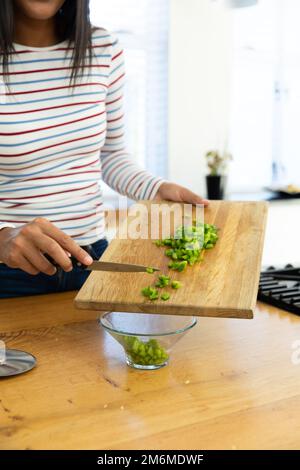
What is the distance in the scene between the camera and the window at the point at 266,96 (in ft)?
13.1

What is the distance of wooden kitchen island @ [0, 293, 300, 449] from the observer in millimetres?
887

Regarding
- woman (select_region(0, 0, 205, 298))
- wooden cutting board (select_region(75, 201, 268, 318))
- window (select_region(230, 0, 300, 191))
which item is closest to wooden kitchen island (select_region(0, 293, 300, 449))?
wooden cutting board (select_region(75, 201, 268, 318))

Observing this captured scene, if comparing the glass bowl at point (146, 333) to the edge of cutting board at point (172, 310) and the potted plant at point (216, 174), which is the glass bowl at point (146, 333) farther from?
the potted plant at point (216, 174)

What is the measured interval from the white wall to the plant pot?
0.55 feet

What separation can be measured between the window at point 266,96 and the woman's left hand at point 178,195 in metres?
2.43

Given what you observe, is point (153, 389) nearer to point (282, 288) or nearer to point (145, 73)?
point (282, 288)

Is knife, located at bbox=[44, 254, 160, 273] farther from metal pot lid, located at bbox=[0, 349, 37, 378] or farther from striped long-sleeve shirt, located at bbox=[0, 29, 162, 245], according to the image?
striped long-sleeve shirt, located at bbox=[0, 29, 162, 245]

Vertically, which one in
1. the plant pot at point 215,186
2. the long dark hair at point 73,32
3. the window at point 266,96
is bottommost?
the plant pot at point 215,186

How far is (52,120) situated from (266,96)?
9.39 feet

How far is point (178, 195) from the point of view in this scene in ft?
5.33

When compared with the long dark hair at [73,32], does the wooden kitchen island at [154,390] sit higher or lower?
lower

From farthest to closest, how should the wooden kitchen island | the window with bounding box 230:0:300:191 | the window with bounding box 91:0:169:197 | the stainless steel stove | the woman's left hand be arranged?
the window with bounding box 230:0:300:191 → the window with bounding box 91:0:169:197 → the woman's left hand → the stainless steel stove → the wooden kitchen island

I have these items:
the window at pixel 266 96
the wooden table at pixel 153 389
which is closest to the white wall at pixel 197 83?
the window at pixel 266 96
